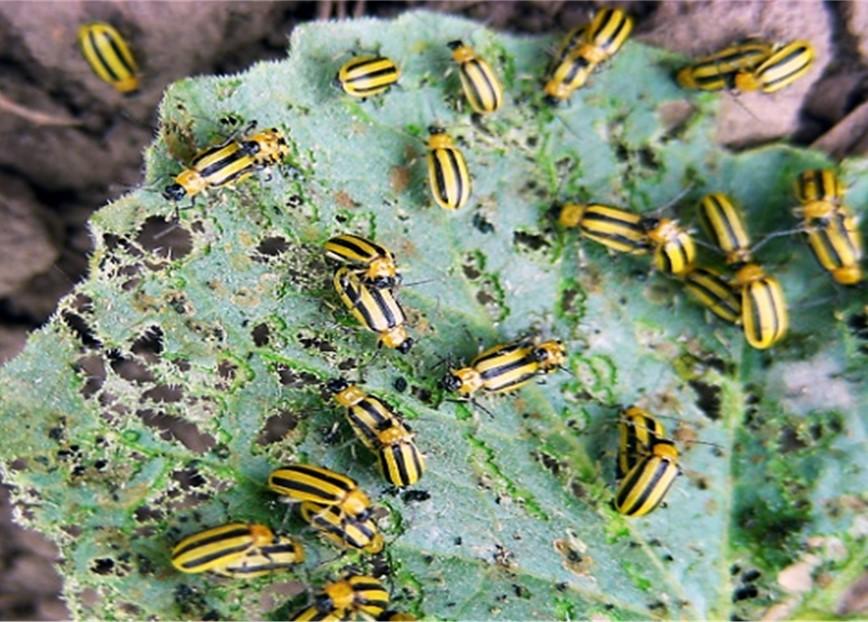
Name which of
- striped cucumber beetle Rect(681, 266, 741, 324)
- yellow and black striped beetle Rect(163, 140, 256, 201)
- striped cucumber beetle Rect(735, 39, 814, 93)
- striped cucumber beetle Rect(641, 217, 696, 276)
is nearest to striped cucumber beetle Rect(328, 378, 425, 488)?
yellow and black striped beetle Rect(163, 140, 256, 201)

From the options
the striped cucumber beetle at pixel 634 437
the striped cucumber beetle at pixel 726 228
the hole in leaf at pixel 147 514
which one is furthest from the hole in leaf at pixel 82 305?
the striped cucumber beetle at pixel 726 228

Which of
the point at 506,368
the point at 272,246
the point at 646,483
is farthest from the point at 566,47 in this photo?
the point at 646,483

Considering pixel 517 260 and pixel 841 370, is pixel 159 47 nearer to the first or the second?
pixel 517 260

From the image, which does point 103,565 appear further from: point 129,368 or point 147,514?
point 129,368

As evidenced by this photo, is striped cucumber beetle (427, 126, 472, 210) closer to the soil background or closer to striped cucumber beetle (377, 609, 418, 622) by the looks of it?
the soil background

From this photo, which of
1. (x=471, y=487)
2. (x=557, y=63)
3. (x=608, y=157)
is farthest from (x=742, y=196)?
(x=471, y=487)

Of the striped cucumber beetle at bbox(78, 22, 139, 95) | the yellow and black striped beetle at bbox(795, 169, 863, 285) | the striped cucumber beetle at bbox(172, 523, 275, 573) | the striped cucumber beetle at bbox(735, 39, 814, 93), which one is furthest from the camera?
the striped cucumber beetle at bbox(78, 22, 139, 95)
